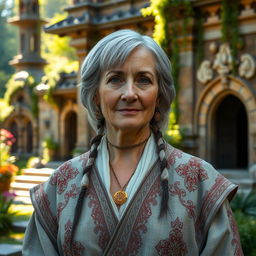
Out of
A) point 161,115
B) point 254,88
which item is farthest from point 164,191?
point 254,88

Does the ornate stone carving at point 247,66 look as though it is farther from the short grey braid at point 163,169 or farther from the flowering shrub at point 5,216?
the short grey braid at point 163,169

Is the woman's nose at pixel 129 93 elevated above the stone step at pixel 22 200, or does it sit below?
above

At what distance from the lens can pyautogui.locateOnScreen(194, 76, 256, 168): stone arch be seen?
38.2ft

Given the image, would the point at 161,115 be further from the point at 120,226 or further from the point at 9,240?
the point at 9,240

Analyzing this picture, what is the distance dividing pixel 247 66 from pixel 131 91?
9.78 metres

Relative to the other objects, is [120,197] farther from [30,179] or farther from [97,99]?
[30,179]

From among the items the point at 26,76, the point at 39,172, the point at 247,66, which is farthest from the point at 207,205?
the point at 26,76

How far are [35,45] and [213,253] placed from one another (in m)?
23.7

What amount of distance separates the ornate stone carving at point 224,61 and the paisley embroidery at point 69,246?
10087mm

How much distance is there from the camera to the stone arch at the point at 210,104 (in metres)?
11.6

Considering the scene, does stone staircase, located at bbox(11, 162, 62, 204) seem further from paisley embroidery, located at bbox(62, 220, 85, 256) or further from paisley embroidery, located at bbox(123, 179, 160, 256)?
paisley embroidery, located at bbox(123, 179, 160, 256)

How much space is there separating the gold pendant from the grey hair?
404 mm

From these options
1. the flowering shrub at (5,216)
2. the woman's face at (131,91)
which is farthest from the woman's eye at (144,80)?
the flowering shrub at (5,216)

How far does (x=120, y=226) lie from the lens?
82.0 inches
